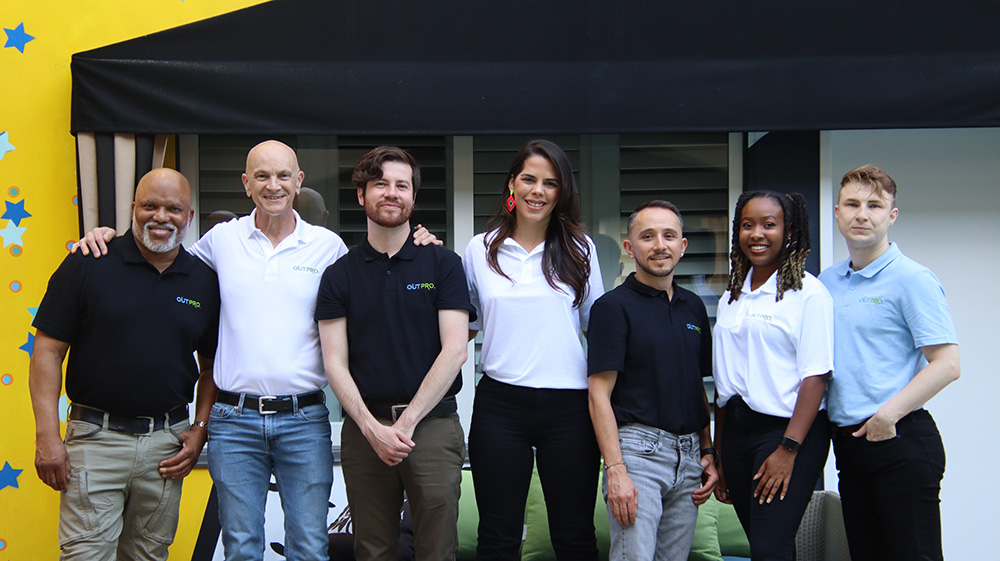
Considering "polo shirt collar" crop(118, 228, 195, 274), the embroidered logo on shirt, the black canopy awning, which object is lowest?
the embroidered logo on shirt

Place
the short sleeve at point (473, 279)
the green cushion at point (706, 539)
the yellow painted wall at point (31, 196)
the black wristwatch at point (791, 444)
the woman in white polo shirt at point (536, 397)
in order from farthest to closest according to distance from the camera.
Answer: the yellow painted wall at point (31, 196)
the green cushion at point (706, 539)
the short sleeve at point (473, 279)
the woman in white polo shirt at point (536, 397)
the black wristwatch at point (791, 444)

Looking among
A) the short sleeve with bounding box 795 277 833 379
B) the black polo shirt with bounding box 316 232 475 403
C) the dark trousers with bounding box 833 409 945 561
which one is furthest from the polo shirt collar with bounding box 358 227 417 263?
the dark trousers with bounding box 833 409 945 561

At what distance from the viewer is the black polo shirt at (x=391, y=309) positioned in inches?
96.4

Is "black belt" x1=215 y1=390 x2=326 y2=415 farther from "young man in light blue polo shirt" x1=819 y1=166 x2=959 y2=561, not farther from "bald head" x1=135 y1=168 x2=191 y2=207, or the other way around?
"young man in light blue polo shirt" x1=819 y1=166 x2=959 y2=561

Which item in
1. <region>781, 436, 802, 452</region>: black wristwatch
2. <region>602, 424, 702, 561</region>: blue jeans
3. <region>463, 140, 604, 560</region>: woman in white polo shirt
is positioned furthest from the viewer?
<region>463, 140, 604, 560</region>: woman in white polo shirt

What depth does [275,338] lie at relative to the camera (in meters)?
2.50

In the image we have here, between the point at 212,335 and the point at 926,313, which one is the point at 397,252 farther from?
the point at 926,313

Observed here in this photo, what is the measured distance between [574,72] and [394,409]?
175 cm

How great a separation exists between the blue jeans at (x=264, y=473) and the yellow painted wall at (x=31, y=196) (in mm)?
1293

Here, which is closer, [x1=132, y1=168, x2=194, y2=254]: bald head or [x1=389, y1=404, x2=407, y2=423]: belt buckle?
[x1=389, y1=404, x2=407, y2=423]: belt buckle

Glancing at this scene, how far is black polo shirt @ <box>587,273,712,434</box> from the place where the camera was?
2.40m

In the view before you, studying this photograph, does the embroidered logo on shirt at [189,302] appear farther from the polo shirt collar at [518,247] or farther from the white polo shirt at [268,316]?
the polo shirt collar at [518,247]

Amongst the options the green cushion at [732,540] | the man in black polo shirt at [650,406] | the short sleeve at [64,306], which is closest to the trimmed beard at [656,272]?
the man in black polo shirt at [650,406]

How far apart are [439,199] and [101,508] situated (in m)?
2.06
